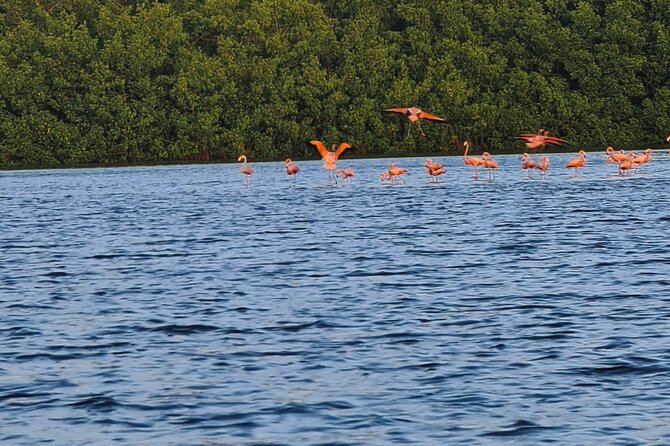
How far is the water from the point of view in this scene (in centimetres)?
1385

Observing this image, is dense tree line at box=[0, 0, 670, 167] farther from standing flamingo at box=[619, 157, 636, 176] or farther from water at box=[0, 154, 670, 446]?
water at box=[0, 154, 670, 446]

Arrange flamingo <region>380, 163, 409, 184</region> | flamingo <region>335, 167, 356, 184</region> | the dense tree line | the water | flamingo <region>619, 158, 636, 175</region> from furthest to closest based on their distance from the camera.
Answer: the dense tree line
flamingo <region>619, 158, 636, 175</region>
flamingo <region>335, 167, 356, 184</region>
flamingo <region>380, 163, 409, 184</region>
the water

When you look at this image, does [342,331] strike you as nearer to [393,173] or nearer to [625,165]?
[393,173]

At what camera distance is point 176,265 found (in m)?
27.9

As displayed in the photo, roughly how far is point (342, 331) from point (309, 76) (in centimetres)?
8030

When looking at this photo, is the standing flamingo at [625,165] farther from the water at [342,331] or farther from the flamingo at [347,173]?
the water at [342,331]

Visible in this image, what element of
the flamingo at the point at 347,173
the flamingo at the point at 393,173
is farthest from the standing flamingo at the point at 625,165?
the flamingo at the point at 347,173

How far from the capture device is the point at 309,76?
98.2 meters

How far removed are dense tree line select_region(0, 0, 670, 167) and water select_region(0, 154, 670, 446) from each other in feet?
186

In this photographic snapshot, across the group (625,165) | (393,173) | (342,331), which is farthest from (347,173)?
(342,331)

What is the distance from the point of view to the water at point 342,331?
545 inches

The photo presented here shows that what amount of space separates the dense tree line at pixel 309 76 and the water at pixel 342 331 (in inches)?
2230

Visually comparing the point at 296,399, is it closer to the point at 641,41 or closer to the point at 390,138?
the point at 390,138

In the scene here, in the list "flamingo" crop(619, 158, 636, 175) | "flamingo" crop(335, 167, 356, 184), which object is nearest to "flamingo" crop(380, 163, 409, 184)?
"flamingo" crop(335, 167, 356, 184)
